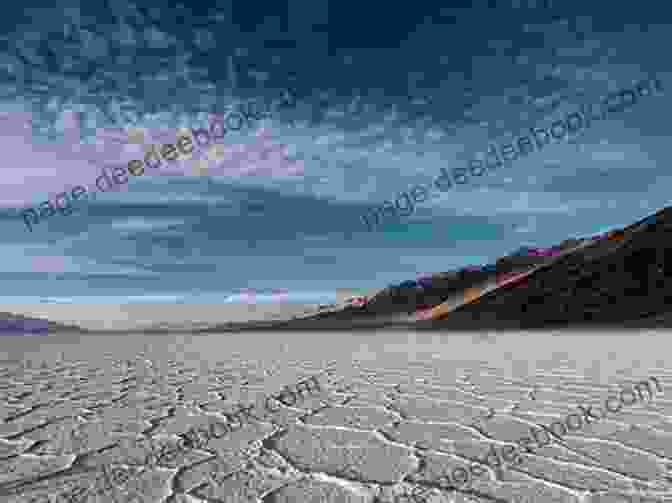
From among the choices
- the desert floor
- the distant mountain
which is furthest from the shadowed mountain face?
the desert floor

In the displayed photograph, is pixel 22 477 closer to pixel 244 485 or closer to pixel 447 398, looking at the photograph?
pixel 244 485

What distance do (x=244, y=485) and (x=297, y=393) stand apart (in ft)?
5.44

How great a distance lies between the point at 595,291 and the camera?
1422 cm

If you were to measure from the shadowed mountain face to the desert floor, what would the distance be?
942 cm

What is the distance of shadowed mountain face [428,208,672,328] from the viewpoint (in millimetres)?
12867

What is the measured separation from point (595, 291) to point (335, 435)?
14078 mm

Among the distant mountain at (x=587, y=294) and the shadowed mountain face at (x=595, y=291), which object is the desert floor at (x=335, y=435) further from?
the shadowed mountain face at (x=595, y=291)

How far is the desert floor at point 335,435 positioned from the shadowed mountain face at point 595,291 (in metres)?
9.42

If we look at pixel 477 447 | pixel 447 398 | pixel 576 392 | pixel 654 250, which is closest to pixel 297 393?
pixel 447 398

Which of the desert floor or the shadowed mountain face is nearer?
the desert floor

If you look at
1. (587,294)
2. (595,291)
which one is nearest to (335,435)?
(587,294)

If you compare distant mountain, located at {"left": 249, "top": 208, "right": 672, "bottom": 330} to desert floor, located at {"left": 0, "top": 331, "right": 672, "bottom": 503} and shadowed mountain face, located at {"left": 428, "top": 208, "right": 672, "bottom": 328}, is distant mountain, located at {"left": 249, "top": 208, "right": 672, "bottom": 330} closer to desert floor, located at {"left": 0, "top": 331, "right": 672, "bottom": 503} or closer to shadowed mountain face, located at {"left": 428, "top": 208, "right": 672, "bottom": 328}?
shadowed mountain face, located at {"left": 428, "top": 208, "right": 672, "bottom": 328}

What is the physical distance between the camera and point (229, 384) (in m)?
3.66

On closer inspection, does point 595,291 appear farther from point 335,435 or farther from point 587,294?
point 335,435
